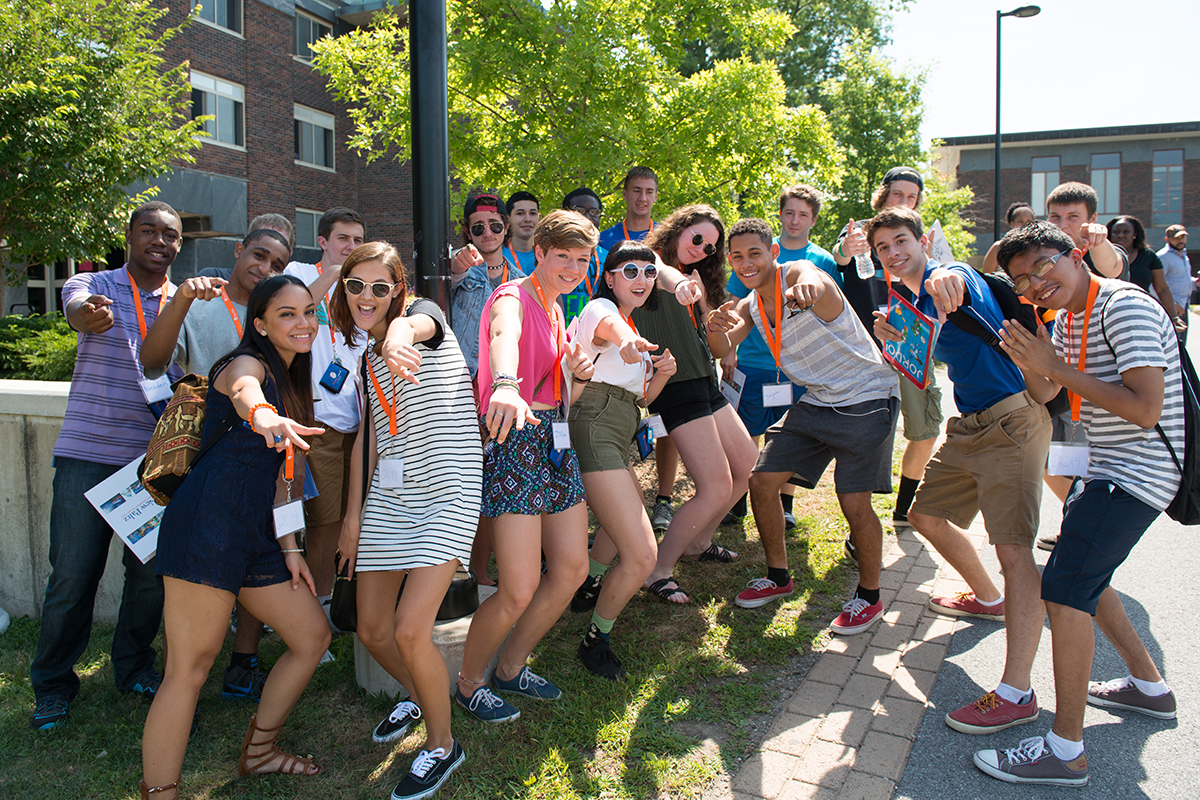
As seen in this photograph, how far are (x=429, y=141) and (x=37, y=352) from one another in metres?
10.7

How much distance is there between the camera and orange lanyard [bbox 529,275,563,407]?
3.40 meters

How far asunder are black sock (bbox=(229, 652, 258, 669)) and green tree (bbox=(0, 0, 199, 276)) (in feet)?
37.5

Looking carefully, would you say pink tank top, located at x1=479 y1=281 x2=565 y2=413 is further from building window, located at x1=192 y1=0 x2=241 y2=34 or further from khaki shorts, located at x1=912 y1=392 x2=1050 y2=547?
building window, located at x1=192 y1=0 x2=241 y2=34

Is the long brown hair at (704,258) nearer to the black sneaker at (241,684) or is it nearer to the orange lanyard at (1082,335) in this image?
the orange lanyard at (1082,335)

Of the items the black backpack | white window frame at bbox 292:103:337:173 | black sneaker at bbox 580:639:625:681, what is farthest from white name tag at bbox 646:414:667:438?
white window frame at bbox 292:103:337:173

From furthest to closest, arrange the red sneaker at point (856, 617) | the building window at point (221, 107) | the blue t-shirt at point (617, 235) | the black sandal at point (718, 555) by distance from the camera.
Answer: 1. the building window at point (221, 107)
2. the blue t-shirt at point (617, 235)
3. the black sandal at point (718, 555)
4. the red sneaker at point (856, 617)

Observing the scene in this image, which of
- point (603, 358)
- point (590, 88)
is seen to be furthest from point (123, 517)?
point (590, 88)

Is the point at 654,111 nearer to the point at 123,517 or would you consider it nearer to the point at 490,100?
the point at 490,100

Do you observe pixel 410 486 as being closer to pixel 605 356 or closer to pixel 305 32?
pixel 605 356

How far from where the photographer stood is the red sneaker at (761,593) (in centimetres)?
455

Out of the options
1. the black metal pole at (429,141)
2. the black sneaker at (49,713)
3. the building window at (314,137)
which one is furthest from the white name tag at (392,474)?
the building window at (314,137)

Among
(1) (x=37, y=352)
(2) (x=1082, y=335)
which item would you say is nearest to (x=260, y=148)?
(1) (x=37, y=352)

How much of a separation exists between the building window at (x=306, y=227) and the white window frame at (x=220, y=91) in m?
2.87

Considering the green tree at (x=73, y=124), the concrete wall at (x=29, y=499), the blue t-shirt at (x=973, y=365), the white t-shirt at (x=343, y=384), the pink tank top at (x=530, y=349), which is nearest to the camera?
the pink tank top at (x=530, y=349)
